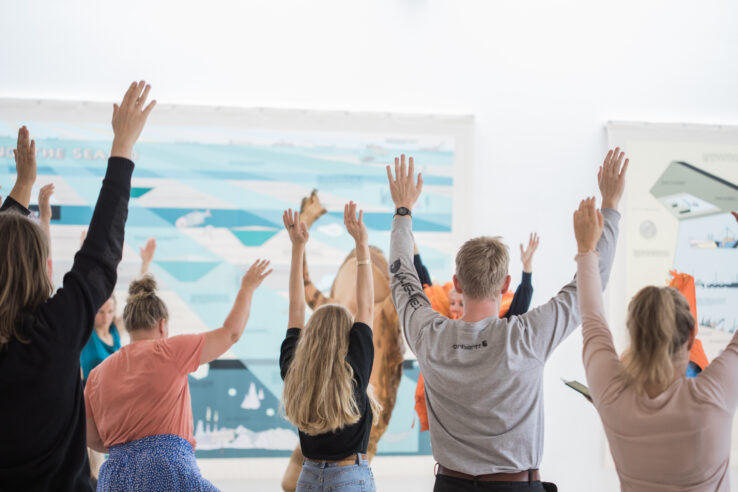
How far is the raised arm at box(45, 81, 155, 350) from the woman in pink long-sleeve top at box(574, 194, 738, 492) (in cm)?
125

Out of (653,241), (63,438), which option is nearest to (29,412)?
(63,438)

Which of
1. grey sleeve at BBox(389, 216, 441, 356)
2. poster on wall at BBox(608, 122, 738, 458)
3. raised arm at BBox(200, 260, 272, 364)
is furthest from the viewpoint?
poster on wall at BBox(608, 122, 738, 458)

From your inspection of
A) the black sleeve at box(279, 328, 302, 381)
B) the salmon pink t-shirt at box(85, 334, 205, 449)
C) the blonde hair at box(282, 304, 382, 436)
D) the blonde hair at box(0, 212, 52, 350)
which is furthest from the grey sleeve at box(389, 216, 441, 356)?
the blonde hair at box(0, 212, 52, 350)

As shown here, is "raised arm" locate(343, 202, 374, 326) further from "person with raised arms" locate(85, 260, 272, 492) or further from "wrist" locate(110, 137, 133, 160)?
"wrist" locate(110, 137, 133, 160)

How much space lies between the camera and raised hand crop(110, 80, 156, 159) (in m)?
1.51

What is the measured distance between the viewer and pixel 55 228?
12.0 ft

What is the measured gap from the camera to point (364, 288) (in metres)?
2.32

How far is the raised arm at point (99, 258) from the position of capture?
1386mm

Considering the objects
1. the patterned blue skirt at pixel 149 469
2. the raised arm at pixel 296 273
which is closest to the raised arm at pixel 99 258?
the patterned blue skirt at pixel 149 469

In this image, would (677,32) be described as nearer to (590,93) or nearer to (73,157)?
(590,93)

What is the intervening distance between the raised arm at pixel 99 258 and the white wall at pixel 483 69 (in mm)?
2436

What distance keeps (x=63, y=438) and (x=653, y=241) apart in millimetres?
3561

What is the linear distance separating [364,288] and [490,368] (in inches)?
24.9

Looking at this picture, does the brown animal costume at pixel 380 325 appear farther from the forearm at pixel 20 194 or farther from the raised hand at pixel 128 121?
the raised hand at pixel 128 121
